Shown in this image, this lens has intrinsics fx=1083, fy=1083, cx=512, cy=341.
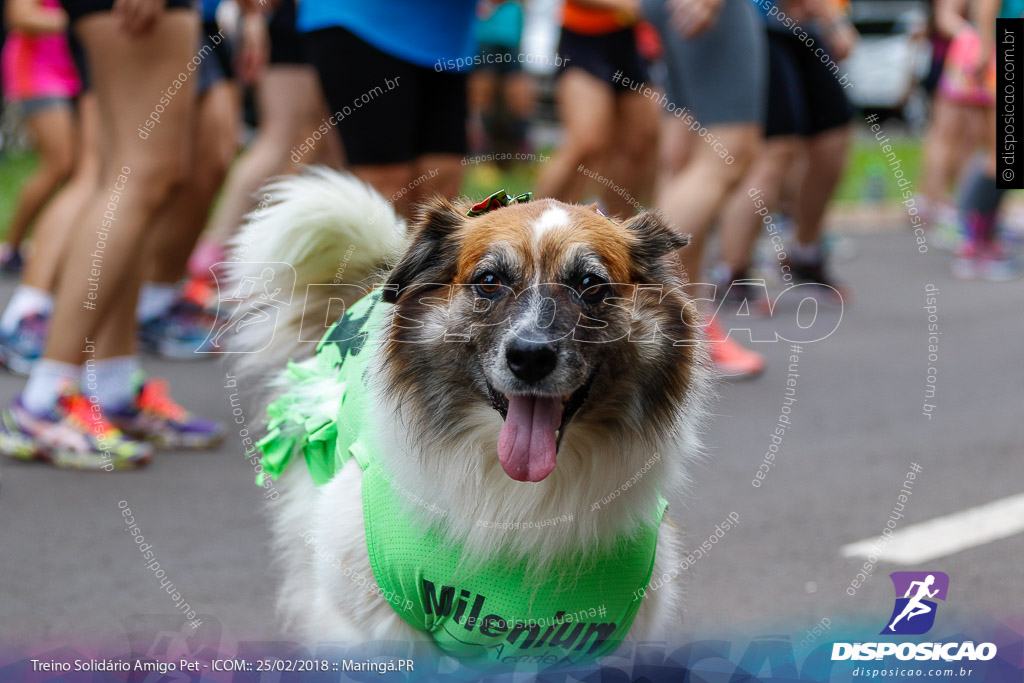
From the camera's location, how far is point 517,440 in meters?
2.25

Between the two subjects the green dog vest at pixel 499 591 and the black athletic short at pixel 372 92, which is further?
the black athletic short at pixel 372 92

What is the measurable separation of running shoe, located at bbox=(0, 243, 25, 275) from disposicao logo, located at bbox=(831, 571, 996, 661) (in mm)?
6533

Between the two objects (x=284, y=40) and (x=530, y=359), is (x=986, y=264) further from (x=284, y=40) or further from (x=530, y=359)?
(x=530, y=359)

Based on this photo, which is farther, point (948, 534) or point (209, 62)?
point (209, 62)

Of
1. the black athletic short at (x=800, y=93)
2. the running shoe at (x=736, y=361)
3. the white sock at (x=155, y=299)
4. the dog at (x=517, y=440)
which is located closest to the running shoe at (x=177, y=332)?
the white sock at (x=155, y=299)

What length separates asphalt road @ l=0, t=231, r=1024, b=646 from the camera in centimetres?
325

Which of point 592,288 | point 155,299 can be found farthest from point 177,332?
point 592,288

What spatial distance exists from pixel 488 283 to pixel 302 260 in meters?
0.91

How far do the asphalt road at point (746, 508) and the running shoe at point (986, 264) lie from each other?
124 inches

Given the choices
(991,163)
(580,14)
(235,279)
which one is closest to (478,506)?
(235,279)

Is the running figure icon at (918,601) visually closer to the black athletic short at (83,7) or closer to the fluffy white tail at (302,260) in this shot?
the fluffy white tail at (302,260)

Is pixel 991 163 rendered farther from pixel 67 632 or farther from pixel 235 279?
pixel 67 632

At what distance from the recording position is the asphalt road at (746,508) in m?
3.25

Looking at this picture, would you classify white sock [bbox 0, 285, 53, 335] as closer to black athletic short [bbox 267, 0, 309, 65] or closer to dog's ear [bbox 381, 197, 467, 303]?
black athletic short [bbox 267, 0, 309, 65]
